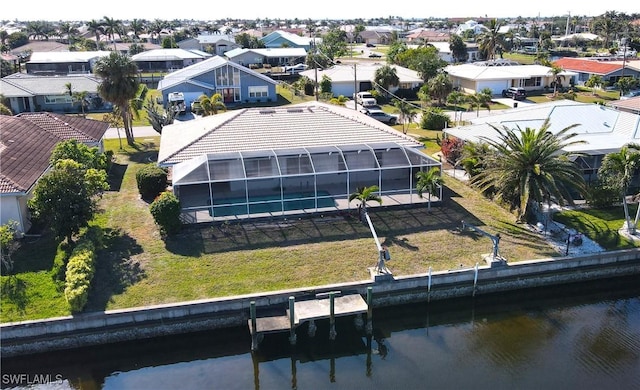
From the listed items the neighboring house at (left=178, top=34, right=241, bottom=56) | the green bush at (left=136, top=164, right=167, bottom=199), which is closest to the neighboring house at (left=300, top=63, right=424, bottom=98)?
the green bush at (left=136, top=164, right=167, bottom=199)

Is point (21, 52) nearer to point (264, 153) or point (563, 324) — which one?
point (264, 153)

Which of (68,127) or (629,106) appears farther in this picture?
(629,106)

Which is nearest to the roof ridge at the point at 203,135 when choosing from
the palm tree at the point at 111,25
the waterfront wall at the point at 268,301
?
the waterfront wall at the point at 268,301

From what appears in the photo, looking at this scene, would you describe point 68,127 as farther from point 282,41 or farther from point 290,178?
point 282,41

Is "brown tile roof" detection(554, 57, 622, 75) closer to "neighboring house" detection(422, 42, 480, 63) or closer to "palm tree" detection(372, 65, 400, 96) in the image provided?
"neighboring house" detection(422, 42, 480, 63)

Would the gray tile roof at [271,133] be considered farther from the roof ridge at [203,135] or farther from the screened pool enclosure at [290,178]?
the screened pool enclosure at [290,178]

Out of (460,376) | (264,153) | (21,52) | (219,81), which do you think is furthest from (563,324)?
(21,52)

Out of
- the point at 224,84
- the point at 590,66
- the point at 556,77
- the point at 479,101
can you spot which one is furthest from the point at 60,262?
the point at 590,66
